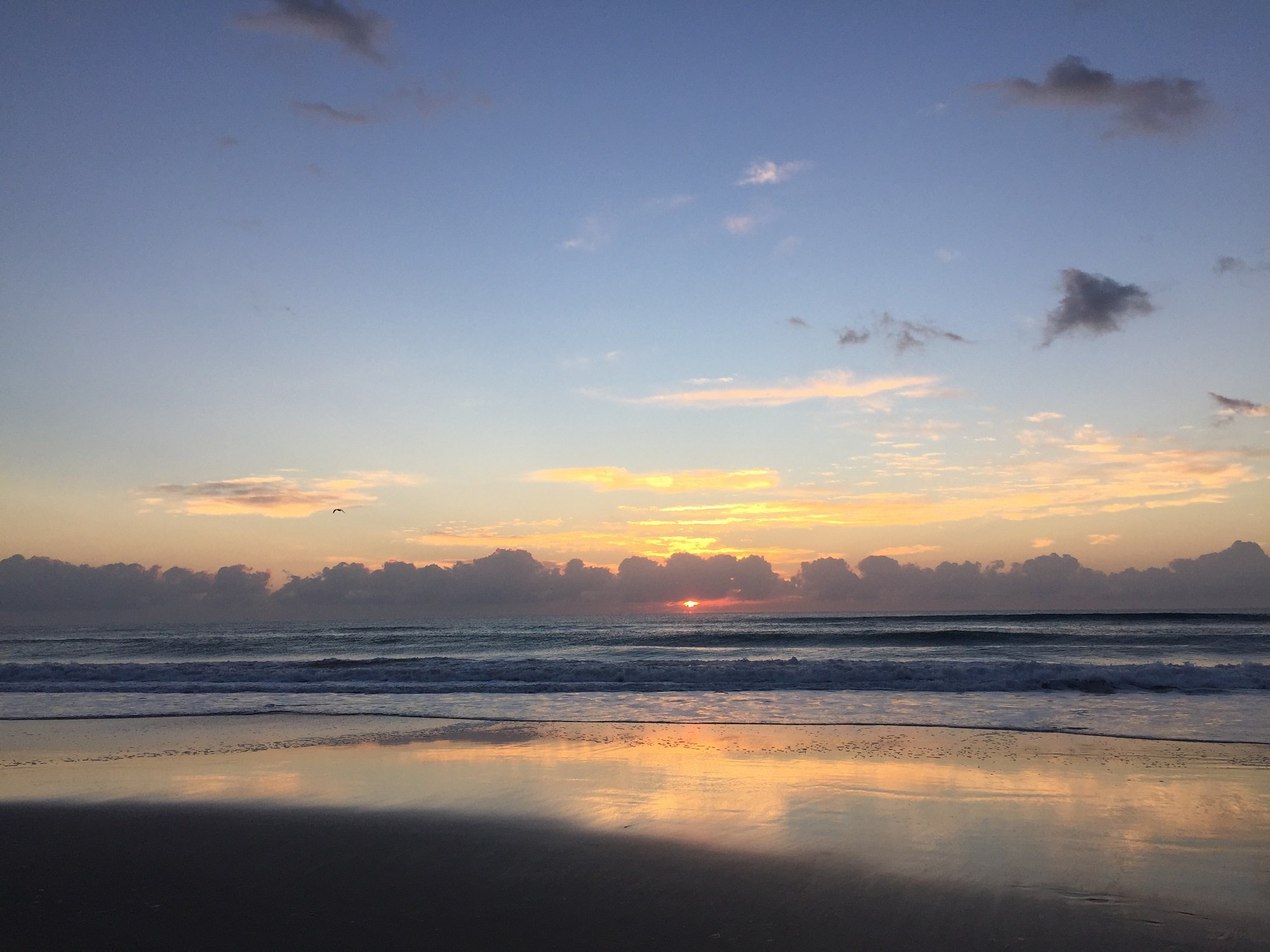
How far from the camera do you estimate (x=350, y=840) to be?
286 inches

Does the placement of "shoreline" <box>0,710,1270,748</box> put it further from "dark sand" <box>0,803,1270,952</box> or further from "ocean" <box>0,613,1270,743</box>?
"dark sand" <box>0,803,1270,952</box>

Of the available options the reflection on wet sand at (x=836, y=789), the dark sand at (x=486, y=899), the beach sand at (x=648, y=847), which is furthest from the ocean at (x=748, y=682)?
the dark sand at (x=486, y=899)

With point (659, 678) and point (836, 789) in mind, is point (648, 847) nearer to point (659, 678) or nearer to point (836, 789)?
point (836, 789)

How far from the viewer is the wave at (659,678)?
19.7m

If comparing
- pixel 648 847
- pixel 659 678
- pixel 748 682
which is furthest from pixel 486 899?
pixel 659 678

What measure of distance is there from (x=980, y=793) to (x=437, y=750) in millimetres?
7766

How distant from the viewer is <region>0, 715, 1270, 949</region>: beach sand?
5.17 meters

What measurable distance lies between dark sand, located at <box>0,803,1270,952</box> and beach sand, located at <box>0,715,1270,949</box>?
26mm

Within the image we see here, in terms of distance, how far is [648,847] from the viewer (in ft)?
22.7

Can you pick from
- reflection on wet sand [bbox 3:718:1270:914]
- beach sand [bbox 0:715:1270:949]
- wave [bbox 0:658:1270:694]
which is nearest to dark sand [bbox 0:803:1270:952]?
beach sand [bbox 0:715:1270:949]

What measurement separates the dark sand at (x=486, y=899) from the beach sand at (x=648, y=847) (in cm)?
3

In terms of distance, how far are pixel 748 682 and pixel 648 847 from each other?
15.5 m

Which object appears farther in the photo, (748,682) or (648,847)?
(748,682)

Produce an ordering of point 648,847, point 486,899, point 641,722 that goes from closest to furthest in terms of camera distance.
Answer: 1. point 486,899
2. point 648,847
3. point 641,722
